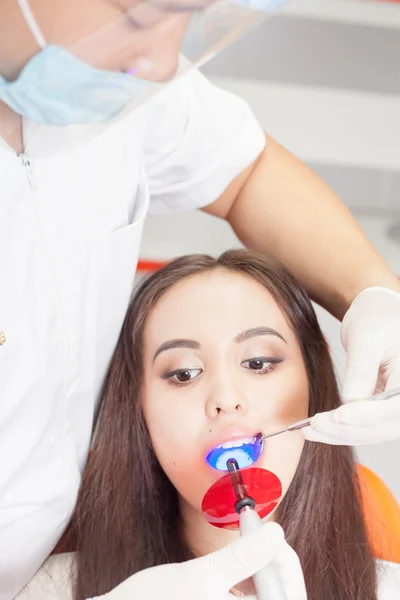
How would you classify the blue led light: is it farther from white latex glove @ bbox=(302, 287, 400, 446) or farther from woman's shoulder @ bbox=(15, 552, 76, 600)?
woman's shoulder @ bbox=(15, 552, 76, 600)

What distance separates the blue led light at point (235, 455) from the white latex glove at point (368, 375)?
0.13m

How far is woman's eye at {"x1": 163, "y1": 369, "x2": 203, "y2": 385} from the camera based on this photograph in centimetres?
121

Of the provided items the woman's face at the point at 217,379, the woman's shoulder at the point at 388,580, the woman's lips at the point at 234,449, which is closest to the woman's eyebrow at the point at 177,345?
the woman's face at the point at 217,379

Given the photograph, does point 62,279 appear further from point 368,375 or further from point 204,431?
point 368,375

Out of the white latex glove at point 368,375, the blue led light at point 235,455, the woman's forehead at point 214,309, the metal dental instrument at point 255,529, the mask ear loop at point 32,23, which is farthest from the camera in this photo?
the woman's forehead at point 214,309

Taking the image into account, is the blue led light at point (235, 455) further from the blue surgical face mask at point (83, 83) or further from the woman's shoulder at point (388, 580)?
the blue surgical face mask at point (83, 83)

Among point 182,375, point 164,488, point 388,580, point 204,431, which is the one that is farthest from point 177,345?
point 388,580

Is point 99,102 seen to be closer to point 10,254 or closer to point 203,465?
point 10,254

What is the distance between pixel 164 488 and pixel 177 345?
311 mm

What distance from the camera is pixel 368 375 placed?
3.55ft

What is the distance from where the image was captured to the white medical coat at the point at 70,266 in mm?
1020

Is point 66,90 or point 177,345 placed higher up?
point 66,90

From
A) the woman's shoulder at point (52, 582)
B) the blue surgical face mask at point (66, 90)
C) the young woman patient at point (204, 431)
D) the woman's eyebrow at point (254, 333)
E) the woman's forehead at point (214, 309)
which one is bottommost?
the woman's shoulder at point (52, 582)

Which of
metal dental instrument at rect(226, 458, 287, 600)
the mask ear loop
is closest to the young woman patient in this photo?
metal dental instrument at rect(226, 458, 287, 600)
